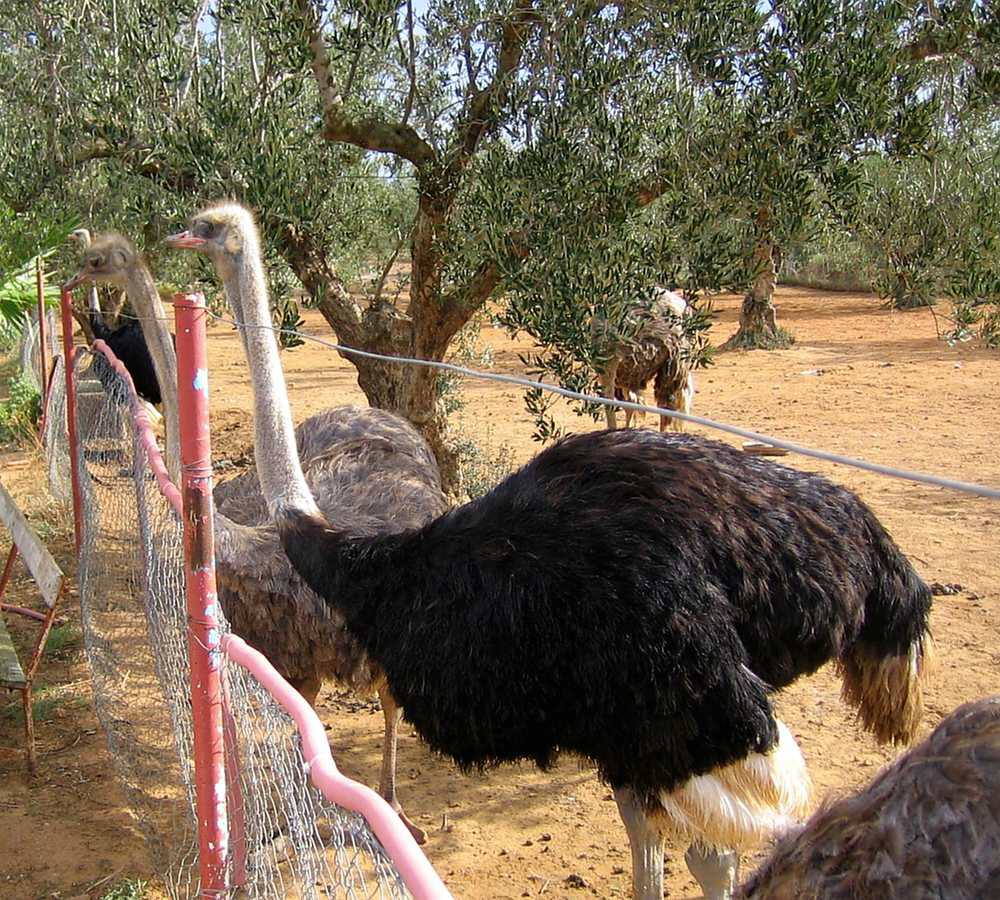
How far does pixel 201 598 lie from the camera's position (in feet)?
7.79

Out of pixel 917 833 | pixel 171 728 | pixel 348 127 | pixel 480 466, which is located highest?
pixel 348 127

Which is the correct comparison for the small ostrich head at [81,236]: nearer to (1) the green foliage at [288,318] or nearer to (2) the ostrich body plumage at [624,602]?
(1) the green foliage at [288,318]

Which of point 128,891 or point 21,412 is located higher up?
point 21,412

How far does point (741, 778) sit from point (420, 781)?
1875 millimetres

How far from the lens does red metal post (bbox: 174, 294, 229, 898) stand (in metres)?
2.32

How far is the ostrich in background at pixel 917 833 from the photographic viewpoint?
4.32 feet

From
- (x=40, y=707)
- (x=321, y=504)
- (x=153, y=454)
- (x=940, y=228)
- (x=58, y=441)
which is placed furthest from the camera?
(x=58, y=441)

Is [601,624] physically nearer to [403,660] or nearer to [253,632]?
[403,660]

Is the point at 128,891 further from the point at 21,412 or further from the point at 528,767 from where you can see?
the point at 21,412

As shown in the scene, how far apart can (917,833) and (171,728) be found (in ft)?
10.6

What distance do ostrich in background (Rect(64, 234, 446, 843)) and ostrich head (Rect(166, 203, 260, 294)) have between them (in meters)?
0.66

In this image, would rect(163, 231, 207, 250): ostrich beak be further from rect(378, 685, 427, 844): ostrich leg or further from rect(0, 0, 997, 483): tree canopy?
rect(378, 685, 427, 844): ostrich leg

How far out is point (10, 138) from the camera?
6.03 meters

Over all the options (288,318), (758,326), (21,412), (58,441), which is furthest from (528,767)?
(758,326)
